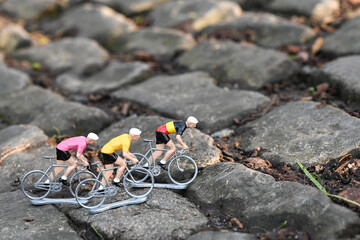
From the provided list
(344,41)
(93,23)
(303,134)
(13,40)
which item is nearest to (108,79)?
(93,23)

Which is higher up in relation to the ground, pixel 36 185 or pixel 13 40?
pixel 36 185

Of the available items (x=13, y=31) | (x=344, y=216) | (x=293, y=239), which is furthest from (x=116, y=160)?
(x=13, y=31)

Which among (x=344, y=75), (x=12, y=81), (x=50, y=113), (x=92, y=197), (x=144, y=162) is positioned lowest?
(x=12, y=81)

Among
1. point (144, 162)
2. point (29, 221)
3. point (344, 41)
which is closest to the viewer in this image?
point (29, 221)

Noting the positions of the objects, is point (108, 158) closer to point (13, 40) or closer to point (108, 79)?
point (108, 79)

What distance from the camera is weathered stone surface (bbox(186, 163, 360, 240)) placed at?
102 inches

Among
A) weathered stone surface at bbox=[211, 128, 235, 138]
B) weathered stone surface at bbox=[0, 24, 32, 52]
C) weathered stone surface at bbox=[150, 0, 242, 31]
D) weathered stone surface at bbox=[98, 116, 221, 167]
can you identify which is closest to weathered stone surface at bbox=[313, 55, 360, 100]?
weathered stone surface at bbox=[211, 128, 235, 138]

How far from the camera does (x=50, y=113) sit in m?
5.03

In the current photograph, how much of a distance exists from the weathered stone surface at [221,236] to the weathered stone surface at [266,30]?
4.06m

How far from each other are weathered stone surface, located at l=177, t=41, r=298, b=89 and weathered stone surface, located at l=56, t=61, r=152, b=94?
0.69 metres

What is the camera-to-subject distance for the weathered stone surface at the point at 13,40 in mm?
7602

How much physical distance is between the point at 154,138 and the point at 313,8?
4.39m

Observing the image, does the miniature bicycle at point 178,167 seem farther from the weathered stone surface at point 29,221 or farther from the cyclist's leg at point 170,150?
the weathered stone surface at point 29,221

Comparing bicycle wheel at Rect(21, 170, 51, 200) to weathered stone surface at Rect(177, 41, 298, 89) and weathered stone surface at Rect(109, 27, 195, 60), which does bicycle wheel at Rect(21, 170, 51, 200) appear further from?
weathered stone surface at Rect(109, 27, 195, 60)
